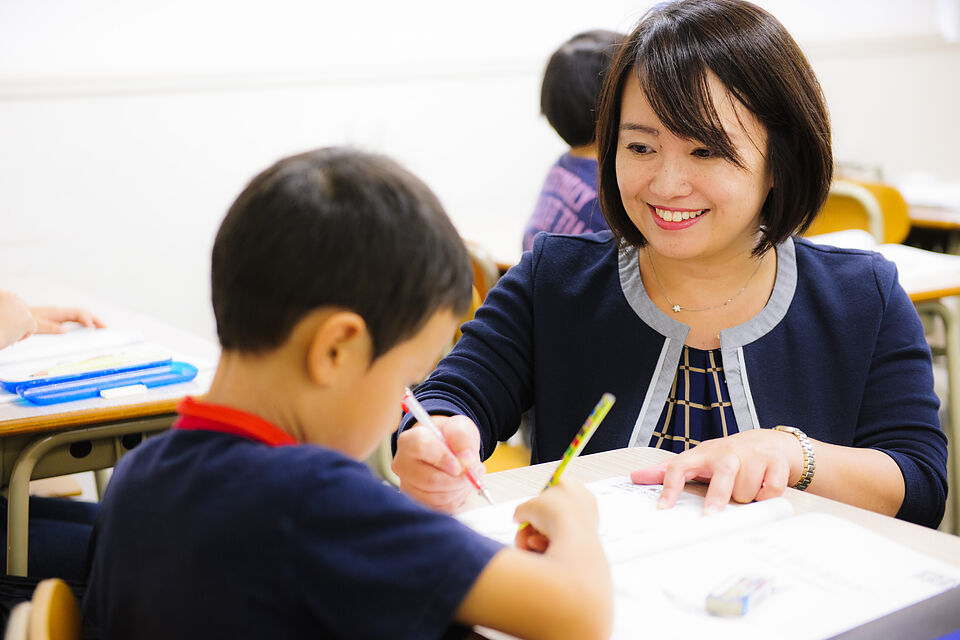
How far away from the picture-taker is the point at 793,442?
3.87 feet

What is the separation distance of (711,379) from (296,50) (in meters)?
2.84

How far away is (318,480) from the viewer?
0.71 m

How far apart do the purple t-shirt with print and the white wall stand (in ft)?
1.67

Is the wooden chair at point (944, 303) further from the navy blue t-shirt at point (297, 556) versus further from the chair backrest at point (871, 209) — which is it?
the navy blue t-shirt at point (297, 556)

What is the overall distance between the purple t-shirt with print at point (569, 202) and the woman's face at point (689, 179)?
3.25 feet

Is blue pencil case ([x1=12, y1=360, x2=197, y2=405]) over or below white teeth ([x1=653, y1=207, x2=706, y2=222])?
below

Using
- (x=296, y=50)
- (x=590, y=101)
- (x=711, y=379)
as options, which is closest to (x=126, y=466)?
(x=711, y=379)

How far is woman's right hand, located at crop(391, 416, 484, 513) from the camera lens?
42.4 inches

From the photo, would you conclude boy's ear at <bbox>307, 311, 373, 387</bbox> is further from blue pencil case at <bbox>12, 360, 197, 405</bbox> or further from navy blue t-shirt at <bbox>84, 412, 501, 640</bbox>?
blue pencil case at <bbox>12, 360, 197, 405</bbox>

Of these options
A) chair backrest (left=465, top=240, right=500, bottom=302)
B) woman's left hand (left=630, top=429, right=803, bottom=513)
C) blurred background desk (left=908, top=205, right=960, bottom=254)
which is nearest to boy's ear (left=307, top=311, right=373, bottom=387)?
woman's left hand (left=630, top=429, right=803, bottom=513)

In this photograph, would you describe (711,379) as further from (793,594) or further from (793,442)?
(793,594)

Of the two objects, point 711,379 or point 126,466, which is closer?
point 126,466

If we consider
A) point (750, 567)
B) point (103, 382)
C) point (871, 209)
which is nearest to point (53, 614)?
point (750, 567)

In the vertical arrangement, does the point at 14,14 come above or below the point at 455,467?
above
